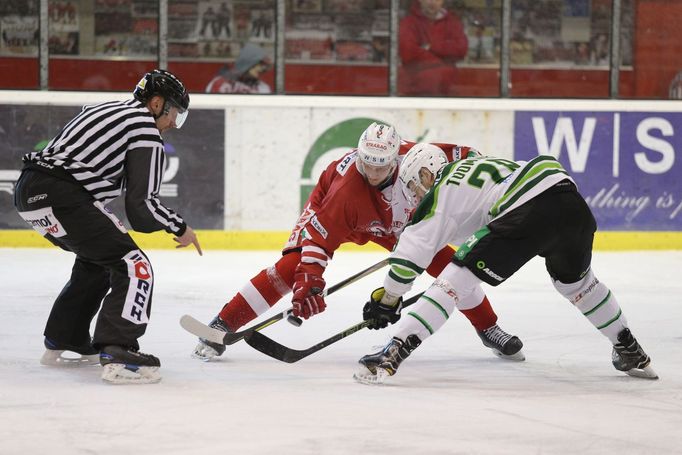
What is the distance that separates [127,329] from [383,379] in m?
0.83

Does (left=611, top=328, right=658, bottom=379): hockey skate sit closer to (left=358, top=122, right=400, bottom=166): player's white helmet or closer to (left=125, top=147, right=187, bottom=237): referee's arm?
(left=358, top=122, right=400, bottom=166): player's white helmet

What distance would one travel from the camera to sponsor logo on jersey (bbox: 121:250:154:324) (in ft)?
11.6

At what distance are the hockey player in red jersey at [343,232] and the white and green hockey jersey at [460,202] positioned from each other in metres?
0.38

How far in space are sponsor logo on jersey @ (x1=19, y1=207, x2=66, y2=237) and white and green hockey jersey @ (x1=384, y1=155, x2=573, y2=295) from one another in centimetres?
107

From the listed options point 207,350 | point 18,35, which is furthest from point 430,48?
point 207,350

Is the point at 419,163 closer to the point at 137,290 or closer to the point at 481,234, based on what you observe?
the point at 481,234

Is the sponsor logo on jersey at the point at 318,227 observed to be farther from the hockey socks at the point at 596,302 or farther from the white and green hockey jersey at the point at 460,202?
the hockey socks at the point at 596,302

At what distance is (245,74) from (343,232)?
3973 millimetres

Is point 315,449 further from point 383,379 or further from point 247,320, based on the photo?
point 247,320

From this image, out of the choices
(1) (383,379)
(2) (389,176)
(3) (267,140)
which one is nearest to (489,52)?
(3) (267,140)

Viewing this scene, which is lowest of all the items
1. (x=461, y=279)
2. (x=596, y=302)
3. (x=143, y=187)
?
(x=596, y=302)

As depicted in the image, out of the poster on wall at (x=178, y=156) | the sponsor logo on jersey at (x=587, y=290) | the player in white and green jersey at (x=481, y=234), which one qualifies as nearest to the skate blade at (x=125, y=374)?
the player in white and green jersey at (x=481, y=234)

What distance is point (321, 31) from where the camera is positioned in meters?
7.88

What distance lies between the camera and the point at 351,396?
134 inches
